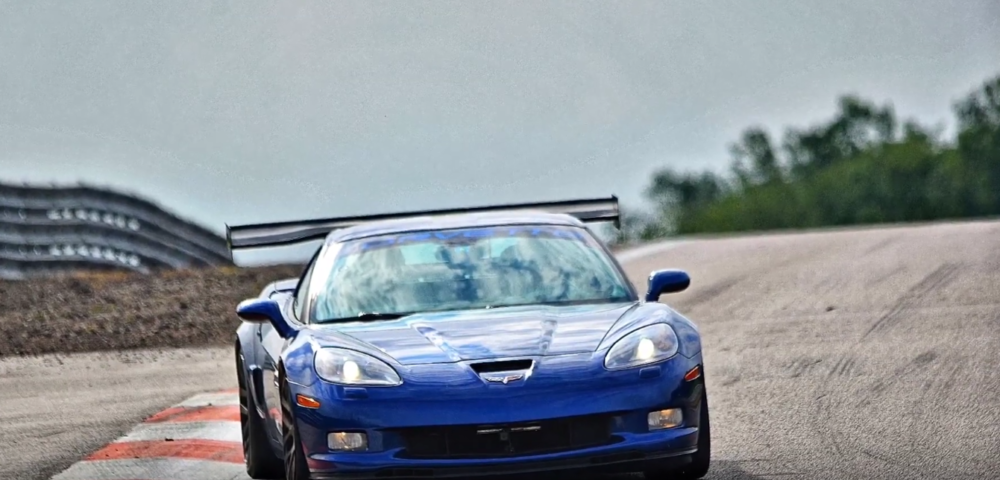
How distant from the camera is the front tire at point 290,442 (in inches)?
273

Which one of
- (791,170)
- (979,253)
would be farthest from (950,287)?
(791,170)

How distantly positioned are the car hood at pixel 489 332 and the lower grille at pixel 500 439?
0.31 meters

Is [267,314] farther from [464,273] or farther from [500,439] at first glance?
[500,439]

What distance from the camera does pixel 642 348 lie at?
698 cm

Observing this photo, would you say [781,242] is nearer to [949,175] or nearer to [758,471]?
[758,471]

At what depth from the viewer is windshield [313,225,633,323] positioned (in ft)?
25.6

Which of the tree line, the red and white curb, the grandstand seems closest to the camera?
the red and white curb

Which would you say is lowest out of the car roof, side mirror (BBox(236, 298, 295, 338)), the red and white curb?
the red and white curb

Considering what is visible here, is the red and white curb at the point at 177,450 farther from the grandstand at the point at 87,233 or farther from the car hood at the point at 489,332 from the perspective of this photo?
the grandstand at the point at 87,233

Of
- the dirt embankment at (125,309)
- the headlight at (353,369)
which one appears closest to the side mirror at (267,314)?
the headlight at (353,369)

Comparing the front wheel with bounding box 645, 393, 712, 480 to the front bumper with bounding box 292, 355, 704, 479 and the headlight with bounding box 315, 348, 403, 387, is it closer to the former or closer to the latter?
the front bumper with bounding box 292, 355, 704, 479

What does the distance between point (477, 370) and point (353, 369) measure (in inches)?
18.9

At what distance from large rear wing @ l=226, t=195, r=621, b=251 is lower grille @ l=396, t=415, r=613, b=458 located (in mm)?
2359

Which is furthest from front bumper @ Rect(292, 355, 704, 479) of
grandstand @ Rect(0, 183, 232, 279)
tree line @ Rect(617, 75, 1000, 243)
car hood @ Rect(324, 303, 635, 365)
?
tree line @ Rect(617, 75, 1000, 243)
